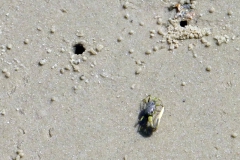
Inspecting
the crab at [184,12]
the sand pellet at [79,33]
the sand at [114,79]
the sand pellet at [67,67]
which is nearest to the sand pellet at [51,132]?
the sand at [114,79]

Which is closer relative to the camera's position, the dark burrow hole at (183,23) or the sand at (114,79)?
the sand at (114,79)

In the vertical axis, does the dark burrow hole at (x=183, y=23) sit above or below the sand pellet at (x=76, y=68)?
above

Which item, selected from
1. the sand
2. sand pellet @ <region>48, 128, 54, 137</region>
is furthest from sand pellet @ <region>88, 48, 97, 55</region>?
sand pellet @ <region>48, 128, 54, 137</region>

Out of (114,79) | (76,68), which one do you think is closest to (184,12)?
(114,79)

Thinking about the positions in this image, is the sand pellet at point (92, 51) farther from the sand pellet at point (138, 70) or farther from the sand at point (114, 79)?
the sand pellet at point (138, 70)

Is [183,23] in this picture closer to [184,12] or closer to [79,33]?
[184,12]

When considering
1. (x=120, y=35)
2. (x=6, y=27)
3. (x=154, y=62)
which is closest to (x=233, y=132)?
(x=154, y=62)
